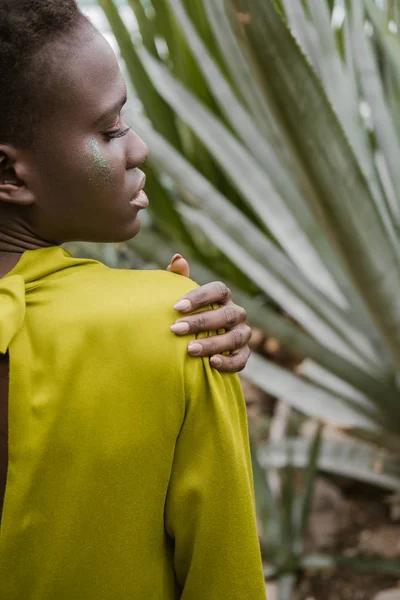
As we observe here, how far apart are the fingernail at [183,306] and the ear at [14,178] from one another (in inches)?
5.9

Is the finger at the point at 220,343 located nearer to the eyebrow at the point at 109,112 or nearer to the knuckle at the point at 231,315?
the knuckle at the point at 231,315

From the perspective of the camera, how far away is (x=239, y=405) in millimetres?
715

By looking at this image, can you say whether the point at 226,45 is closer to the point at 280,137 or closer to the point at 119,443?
the point at 280,137

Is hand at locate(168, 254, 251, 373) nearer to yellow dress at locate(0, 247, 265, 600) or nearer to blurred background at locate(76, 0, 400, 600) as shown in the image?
yellow dress at locate(0, 247, 265, 600)

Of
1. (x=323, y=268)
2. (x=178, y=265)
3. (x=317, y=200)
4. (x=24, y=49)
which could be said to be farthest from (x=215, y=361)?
(x=323, y=268)

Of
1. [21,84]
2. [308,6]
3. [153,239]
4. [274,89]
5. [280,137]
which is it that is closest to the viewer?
[21,84]

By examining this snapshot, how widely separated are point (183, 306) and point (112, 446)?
0.13m

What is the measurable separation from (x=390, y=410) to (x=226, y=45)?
83 cm

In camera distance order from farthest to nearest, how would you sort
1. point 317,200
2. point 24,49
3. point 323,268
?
point 323,268, point 317,200, point 24,49

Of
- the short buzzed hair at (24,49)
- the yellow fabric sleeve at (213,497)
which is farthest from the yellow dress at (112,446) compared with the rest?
the short buzzed hair at (24,49)

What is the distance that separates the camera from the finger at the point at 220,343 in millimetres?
668

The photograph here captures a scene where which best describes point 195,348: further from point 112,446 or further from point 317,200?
point 317,200

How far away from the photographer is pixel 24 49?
65 centimetres

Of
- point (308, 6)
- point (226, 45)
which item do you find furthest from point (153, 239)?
point (308, 6)
